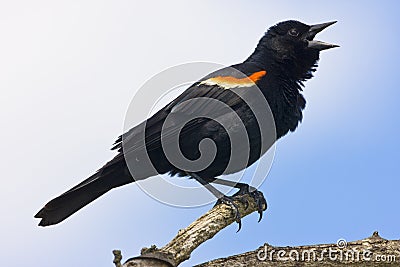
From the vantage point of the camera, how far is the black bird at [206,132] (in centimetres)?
656

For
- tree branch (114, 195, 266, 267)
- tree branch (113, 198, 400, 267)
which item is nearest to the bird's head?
tree branch (114, 195, 266, 267)

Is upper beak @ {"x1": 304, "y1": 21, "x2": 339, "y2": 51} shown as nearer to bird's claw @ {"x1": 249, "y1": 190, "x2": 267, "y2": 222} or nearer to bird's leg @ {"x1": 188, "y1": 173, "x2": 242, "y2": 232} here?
bird's claw @ {"x1": 249, "y1": 190, "x2": 267, "y2": 222}

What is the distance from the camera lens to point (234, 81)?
704cm

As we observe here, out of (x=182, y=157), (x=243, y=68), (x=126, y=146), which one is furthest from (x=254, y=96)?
(x=126, y=146)

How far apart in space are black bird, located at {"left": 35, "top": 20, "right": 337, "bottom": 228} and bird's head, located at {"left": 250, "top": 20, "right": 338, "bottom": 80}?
14 centimetres

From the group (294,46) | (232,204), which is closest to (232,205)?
(232,204)

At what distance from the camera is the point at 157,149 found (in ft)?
21.9

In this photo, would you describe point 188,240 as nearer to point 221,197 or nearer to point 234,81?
point 221,197

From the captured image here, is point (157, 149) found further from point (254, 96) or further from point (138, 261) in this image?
point (138, 261)

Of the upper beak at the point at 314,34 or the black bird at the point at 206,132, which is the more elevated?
the upper beak at the point at 314,34

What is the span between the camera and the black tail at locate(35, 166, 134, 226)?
633 cm

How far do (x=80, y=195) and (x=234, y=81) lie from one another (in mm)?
1986

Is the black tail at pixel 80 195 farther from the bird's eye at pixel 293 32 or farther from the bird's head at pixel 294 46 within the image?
the bird's eye at pixel 293 32

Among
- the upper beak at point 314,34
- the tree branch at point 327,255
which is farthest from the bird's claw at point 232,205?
the upper beak at point 314,34
